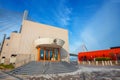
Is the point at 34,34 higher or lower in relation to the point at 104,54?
higher

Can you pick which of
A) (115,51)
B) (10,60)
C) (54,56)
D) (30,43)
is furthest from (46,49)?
(115,51)

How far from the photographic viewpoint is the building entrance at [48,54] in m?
13.5

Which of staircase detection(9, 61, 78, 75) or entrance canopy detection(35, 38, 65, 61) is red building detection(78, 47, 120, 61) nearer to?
entrance canopy detection(35, 38, 65, 61)

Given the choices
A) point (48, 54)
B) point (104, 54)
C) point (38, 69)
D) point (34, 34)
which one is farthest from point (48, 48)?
point (104, 54)

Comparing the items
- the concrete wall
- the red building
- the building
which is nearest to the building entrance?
the building

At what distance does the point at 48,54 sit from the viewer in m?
14.2

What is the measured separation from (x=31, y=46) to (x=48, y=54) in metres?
3.29

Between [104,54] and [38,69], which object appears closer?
[38,69]

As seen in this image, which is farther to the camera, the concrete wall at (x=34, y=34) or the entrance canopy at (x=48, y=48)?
the concrete wall at (x=34, y=34)

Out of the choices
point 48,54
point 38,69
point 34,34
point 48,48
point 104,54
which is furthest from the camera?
point 104,54

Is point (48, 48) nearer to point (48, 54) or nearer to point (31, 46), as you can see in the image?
point (48, 54)

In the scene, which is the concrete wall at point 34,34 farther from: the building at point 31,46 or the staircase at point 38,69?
the staircase at point 38,69

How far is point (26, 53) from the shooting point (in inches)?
539

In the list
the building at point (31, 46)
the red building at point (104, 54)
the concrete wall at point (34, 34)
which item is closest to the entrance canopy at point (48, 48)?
the building at point (31, 46)
